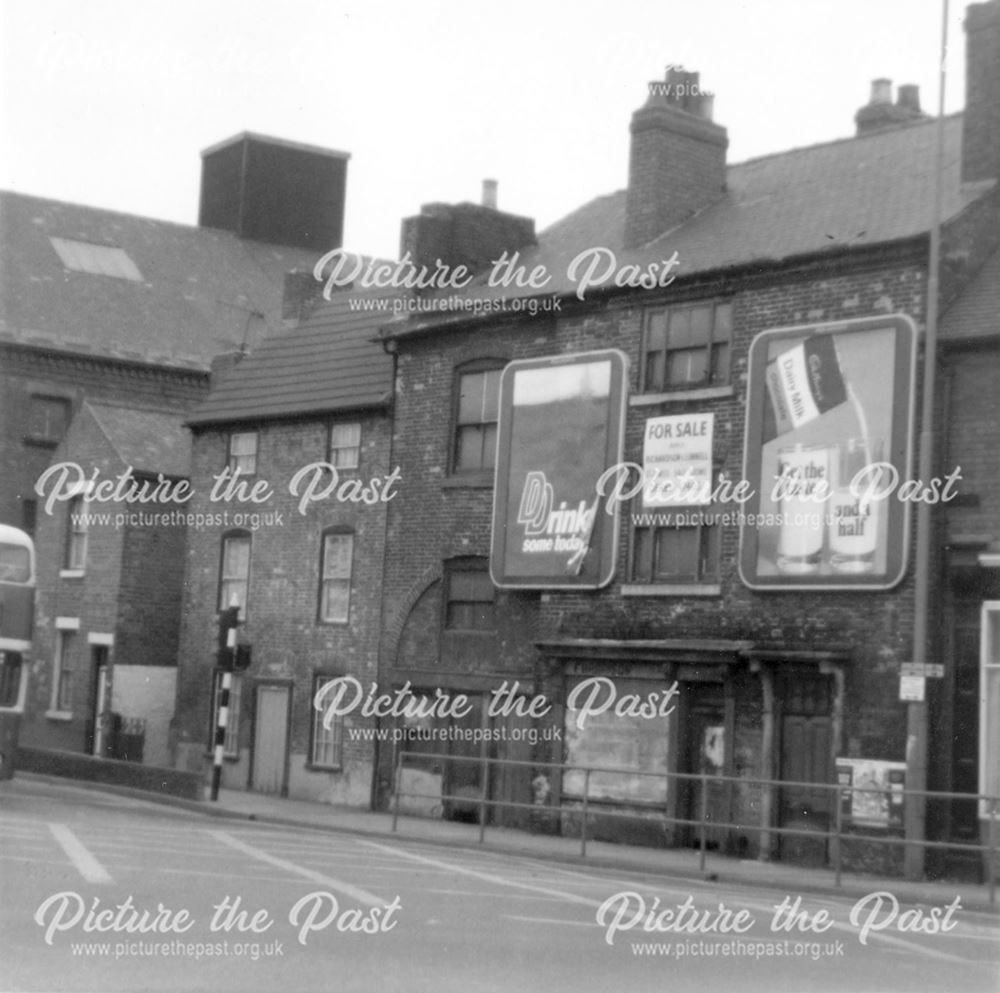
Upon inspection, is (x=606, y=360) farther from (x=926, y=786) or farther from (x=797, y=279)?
Answer: (x=926, y=786)

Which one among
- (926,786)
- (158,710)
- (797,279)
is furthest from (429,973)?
(158,710)

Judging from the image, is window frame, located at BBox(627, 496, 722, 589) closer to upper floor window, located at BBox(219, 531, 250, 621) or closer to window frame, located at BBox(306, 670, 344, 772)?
window frame, located at BBox(306, 670, 344, 772)

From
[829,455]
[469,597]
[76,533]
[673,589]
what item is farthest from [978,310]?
[76,533]

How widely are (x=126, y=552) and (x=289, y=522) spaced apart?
6.08m

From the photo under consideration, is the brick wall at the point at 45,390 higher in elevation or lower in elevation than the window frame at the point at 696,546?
higher

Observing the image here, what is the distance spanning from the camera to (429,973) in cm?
1178

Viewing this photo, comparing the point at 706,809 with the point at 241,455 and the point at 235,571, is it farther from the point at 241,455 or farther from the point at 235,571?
the point at 241,455

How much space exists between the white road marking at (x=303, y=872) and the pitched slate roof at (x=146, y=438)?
648 inches

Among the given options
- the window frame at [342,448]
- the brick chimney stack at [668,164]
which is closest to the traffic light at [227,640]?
the window frame at [342,448]

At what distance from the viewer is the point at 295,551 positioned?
33.4 metres

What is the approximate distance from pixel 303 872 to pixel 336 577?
14711mm

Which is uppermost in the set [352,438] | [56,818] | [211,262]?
[211,262]

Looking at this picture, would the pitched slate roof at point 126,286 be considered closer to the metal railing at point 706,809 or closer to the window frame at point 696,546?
the metal railing at point 706,809

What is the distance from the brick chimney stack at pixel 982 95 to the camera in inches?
989
